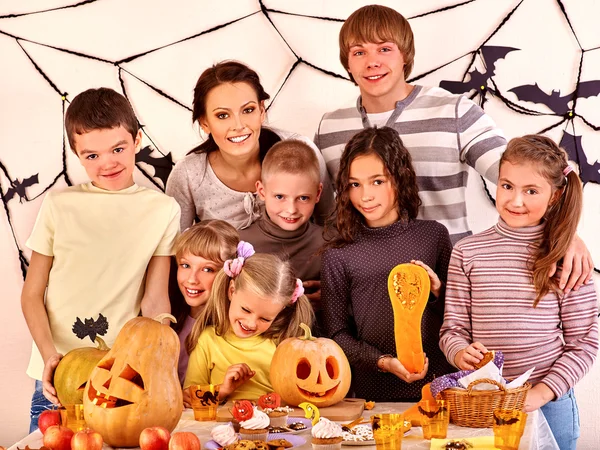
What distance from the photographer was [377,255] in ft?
7.86

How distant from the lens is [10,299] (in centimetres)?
317

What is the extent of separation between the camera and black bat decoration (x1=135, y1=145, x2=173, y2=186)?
309 centimetres

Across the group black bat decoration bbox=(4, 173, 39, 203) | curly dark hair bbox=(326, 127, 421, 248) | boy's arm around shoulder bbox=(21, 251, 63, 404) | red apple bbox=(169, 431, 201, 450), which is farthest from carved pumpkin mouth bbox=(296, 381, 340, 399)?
black bat decoration bbox=(4, 173, 39, 203)

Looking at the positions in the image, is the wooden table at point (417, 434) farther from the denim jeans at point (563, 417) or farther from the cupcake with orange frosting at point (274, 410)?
the denim jeans at point (563, 417)

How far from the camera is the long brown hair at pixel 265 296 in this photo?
221 cm

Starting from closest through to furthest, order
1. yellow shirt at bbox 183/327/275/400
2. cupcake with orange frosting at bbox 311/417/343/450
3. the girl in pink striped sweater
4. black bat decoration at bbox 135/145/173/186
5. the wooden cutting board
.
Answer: cupcake with orange frosting at bbox 311/417/343/450, the wooden cutting board, the girl in pink striped sweater, yellow shirt at bbox 183/327/275/400, black bat decoration at bbox 135/145/173/186

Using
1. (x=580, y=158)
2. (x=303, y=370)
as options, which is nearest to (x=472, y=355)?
(x=303, y=370)

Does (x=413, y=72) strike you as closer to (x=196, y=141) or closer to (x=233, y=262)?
(x=196, y=141)

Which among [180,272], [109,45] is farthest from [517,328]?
[109,45]

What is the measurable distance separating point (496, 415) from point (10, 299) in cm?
223

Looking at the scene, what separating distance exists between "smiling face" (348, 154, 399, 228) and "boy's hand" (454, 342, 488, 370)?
527 mm

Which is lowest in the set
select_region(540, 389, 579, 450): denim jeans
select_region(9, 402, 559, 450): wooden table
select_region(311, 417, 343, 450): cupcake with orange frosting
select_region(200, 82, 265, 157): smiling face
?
select_region(540, 389, 579, 450): denim jeans

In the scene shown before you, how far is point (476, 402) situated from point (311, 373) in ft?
1.36

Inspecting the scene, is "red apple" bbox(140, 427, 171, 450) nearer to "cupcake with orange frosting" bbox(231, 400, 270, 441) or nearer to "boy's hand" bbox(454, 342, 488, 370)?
"cupcake with orange frosting" bbox(231, 400, 270, 441)
